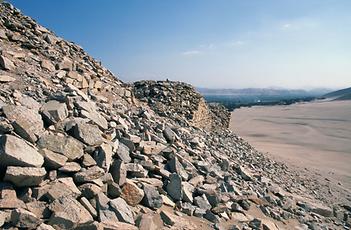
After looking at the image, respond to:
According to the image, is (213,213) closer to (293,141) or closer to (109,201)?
(109,201)

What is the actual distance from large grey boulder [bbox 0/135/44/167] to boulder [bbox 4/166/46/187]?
0.33 ft

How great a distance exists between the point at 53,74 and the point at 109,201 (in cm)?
496

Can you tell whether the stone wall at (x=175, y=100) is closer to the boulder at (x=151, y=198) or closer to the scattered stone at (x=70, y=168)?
the boulder at (x=151, y=198)

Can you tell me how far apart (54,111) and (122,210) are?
2295 millimetres

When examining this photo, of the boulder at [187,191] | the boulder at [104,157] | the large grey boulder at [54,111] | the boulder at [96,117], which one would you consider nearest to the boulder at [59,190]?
the boulder at [104,157]

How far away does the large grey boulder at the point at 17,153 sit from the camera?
16.4 ft

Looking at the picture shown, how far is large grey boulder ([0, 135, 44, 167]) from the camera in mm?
4996

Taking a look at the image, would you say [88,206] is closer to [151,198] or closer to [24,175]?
[24,175]

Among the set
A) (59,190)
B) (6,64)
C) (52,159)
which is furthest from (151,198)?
(6,64)

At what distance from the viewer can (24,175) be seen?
498cm

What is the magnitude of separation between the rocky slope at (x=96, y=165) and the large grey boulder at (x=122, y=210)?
0.02 meters

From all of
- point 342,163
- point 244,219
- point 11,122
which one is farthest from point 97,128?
point 342,163

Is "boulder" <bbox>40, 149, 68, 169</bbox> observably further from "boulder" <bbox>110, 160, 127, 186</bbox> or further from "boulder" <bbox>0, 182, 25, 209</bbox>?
"boulder" <bbox>110, 160, 127, 186</bbox>

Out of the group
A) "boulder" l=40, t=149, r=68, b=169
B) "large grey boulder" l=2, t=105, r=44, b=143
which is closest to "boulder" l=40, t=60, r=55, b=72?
"large grey boulder" l=2, t=105, r=44, b=143
